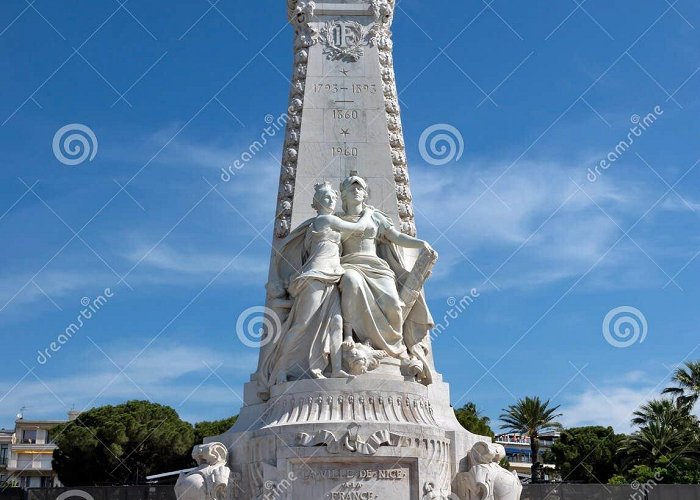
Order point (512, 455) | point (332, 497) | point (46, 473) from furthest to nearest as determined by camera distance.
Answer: point (512, 455)
point (46, 473)
point (332, 497)

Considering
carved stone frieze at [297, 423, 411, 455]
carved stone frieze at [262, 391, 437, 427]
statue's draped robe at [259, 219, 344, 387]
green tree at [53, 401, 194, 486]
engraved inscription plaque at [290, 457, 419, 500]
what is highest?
green tree at [53, 401, 194, 486]

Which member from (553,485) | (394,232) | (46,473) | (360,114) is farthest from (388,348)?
(46,473)

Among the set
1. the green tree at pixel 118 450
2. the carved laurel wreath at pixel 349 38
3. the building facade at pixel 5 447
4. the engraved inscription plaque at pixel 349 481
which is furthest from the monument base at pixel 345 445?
the building facade at pixel 5 447

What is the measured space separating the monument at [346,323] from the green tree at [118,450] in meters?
27.9

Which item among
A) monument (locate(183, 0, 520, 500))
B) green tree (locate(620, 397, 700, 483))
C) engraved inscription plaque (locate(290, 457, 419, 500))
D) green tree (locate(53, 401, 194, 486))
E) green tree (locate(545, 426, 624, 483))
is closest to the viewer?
engraved inscription plaque (locate(290, 457, 419, 500))

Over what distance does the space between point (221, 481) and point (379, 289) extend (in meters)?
4.06

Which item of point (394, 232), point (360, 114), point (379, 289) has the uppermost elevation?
point (360, 114)

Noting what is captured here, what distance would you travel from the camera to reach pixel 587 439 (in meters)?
50.5

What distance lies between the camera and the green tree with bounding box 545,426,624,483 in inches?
1834

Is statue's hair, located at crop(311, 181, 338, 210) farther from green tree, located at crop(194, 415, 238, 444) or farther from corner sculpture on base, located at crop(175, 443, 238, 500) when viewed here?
green tree, located at crop(194, 415, 238, 444)

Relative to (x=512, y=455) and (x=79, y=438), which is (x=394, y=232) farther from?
(x=512, y=455)

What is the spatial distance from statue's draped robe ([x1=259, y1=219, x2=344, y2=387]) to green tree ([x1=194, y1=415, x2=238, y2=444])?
29.1 metres

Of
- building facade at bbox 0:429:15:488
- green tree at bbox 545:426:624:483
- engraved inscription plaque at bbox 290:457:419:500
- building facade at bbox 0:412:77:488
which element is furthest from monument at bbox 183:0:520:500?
building facade at bbox 0:429:15:488

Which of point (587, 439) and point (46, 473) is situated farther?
point (46, 473)
